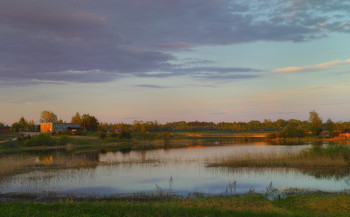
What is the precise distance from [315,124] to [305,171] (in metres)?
77.8

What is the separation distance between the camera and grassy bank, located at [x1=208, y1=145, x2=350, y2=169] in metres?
31.0

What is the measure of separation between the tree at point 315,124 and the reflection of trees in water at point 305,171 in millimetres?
75553

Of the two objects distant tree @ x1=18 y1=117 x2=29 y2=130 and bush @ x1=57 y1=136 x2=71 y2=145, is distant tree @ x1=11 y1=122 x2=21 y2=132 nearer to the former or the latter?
distant tree @ x1=18 y1=117 x2=29 y2=130

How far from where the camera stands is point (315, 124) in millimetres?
99125

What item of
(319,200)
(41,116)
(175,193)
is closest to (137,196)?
(175,193)

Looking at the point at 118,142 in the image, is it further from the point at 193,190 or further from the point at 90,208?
the point at 90,208

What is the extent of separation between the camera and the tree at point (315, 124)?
9831 cm

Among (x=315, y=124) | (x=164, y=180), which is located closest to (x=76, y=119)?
(x=315, y=124)

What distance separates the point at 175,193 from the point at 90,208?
360 inches

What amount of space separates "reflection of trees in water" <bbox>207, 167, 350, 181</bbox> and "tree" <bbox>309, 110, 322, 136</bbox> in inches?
2975

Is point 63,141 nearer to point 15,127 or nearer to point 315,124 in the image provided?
point 15,127

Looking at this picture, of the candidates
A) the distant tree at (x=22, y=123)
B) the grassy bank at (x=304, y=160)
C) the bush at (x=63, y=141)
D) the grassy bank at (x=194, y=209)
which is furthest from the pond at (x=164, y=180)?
the distant tree at (x=22, y=123)

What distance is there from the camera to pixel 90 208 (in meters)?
13.1

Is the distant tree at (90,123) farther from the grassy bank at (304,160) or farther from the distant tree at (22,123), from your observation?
the grassy bank at (304,160)
